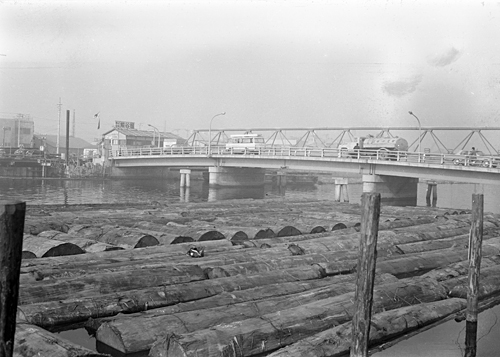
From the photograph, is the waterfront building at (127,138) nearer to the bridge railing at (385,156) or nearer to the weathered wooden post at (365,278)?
the bridge railing at (385,156)

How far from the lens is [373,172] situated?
51031 mm

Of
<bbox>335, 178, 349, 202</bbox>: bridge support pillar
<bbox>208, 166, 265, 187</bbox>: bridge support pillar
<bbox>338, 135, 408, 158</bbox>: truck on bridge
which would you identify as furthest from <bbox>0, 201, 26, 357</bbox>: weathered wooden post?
<bbox>208, 166, 265, 187</bbox>: bridge support pillar

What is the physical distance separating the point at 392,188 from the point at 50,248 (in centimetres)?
4200

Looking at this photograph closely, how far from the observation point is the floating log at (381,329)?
30.8 ft

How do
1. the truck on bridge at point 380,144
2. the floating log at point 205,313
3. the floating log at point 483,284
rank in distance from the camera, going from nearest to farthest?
the floating log at point 205,313, the floating log at point 483,284, the truck on bridge at point 380,144

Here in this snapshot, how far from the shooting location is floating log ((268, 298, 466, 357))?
939 cm

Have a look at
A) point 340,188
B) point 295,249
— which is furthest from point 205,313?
point 340,188

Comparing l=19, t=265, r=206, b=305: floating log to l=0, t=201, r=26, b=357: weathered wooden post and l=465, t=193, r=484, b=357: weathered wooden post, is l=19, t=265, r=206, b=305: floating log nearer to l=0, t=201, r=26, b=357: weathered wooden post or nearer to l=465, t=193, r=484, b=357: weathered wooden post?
l=465, t=193, r=484, b=357: weathered wooden post

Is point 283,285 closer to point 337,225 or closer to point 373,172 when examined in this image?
point 337,225

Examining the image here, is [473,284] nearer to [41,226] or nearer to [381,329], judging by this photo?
[381,329]

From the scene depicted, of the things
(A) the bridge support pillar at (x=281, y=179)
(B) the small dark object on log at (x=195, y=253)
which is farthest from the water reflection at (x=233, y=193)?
(B) the small dark object on log at (x=195, y=253)

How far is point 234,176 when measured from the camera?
226ft

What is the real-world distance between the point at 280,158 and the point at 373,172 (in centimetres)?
1034

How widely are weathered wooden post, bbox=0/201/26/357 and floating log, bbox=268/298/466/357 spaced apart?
186 inches
